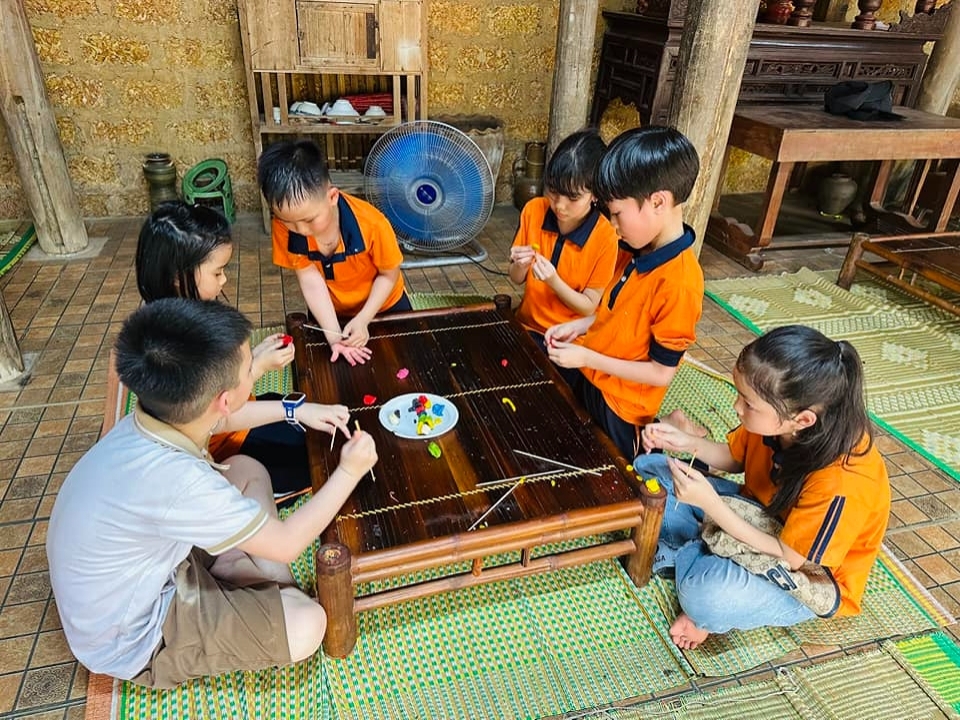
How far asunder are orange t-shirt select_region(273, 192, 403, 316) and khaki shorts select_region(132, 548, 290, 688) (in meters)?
1.20

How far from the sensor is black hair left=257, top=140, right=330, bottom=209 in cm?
196

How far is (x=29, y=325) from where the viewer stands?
→ 123 inches

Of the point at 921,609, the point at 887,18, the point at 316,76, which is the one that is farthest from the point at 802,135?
the point at 316,76

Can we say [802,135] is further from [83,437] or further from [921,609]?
[83,437]

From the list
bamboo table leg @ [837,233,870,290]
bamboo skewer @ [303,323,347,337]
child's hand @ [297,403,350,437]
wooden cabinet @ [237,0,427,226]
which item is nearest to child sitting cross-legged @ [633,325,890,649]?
child's hand @ [297,403,350,437]

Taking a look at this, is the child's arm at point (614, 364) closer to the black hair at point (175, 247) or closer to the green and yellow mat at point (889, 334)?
the black hair at point (175, 247)

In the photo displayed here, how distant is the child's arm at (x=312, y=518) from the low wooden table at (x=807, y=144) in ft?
11.4

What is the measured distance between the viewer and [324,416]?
1732mm

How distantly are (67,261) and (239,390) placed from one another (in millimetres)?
3221

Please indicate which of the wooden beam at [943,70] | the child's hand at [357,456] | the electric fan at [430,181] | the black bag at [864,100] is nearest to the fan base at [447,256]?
the electric fan at [430,181]

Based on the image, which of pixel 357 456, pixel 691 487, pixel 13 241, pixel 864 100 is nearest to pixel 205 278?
pixel 357 456

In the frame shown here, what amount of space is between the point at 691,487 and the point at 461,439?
2.06 ft

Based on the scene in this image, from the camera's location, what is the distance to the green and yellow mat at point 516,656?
4.95ft

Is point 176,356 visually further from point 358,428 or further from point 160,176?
point 160,176
